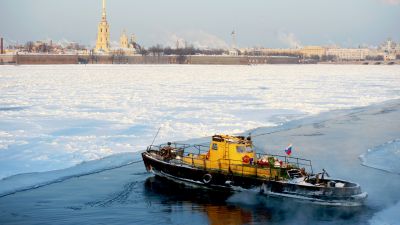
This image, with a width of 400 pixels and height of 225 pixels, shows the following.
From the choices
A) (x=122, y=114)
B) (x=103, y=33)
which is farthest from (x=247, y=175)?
(x=103, y=33)

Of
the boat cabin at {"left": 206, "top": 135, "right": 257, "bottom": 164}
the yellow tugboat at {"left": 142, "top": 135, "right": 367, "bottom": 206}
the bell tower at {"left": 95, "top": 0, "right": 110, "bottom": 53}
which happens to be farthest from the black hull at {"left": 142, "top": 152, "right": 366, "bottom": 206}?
the bell tower at {"left": 95, "top": 0, "right": 110, "bottom": 53}

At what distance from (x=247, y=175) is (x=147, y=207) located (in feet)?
10.1

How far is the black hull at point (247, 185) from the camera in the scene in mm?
15594

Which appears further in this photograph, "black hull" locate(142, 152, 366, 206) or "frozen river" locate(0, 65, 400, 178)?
"frozen river" locate(0, 65, 400, 178)

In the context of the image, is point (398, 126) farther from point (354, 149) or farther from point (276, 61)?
point (276, 61)

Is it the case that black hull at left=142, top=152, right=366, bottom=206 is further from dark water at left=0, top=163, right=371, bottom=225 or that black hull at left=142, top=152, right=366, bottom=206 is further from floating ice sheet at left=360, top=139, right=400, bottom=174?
floating ice sheet at left=360, top=139, right=400, bottom=174

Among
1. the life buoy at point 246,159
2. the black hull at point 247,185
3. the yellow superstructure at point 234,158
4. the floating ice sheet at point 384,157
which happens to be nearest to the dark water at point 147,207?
the black hull at point 247,185

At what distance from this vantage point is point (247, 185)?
16.9m

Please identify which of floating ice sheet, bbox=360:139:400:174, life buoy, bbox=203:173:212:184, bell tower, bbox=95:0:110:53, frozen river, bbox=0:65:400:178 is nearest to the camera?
life buoy, bbox=203:173:212:184

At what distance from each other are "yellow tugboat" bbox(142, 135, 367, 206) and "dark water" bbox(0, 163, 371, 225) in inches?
10.3

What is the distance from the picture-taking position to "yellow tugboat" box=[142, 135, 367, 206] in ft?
51.8

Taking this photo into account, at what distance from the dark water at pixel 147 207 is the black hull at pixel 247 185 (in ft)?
0.71

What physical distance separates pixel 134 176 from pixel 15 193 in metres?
3.97

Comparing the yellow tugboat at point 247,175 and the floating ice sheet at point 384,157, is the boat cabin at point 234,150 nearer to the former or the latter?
the yellow tugboat at point 247,175
